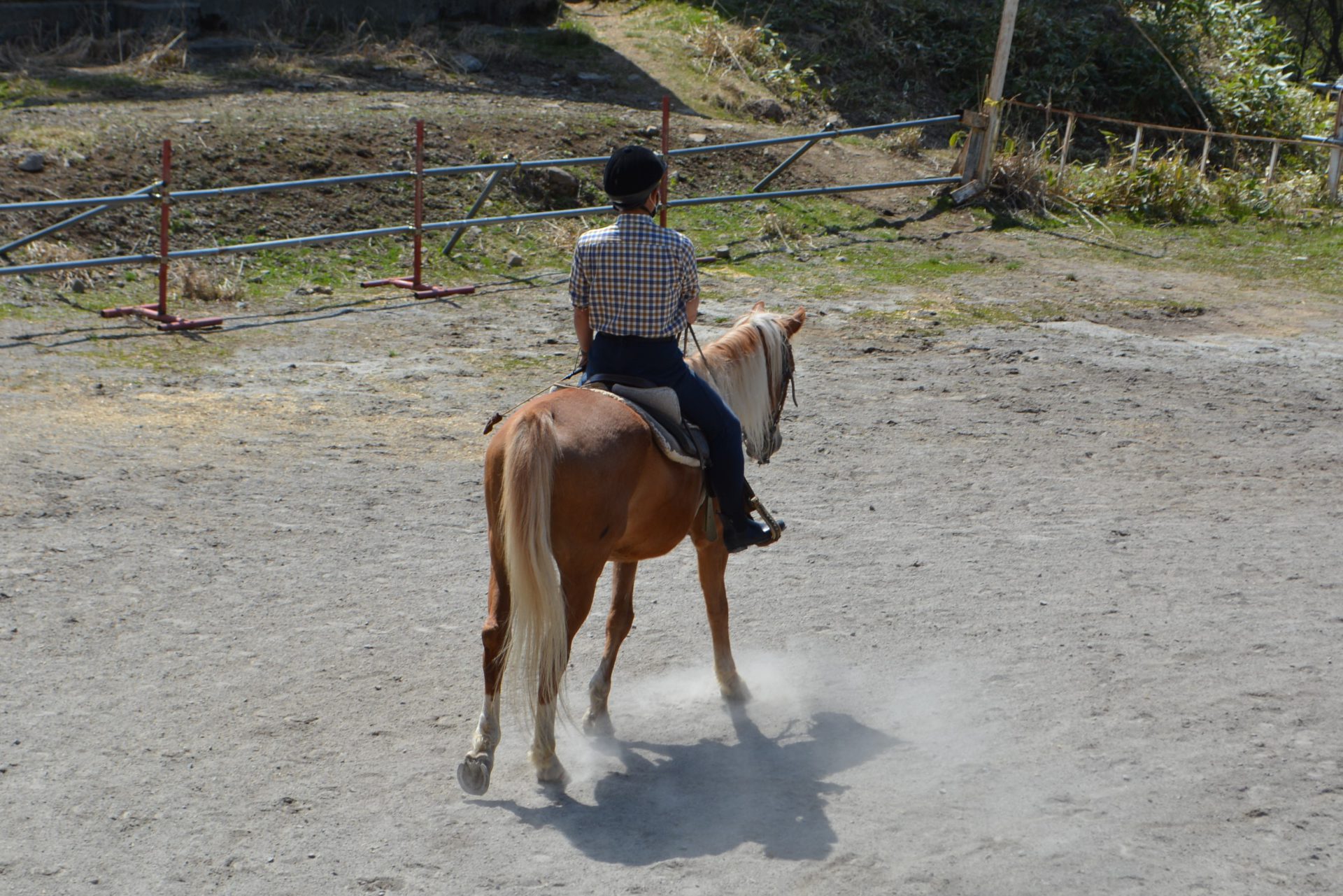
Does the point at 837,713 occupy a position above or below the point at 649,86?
below

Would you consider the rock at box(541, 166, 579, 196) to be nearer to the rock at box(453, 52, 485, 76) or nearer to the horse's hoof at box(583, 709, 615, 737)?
the rock at box(453, 52, 485, 76)

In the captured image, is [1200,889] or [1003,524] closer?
[1200,889]

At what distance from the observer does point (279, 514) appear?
653 cm

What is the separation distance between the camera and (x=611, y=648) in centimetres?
483

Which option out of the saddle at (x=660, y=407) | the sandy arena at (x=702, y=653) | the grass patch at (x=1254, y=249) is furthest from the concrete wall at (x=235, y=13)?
the saddle at (x=660, y=407)

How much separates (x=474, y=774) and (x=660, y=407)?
1.42m

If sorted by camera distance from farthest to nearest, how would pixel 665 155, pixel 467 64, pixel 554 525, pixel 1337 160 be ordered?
pixel 467 64 < pixel 1337 160 < pixel 665 155 < pixel 554 525

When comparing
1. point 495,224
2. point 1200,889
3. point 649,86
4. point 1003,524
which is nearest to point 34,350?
point 495,224

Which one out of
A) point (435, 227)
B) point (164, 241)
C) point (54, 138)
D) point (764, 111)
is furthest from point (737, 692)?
point (764, 111)

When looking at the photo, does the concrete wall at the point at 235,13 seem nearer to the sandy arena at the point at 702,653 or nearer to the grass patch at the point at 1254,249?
the sandy arena at the point at 702,653

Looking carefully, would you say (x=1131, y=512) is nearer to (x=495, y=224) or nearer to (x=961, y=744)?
(x=961, y=744)

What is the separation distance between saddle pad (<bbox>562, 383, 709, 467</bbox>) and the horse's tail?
38cm

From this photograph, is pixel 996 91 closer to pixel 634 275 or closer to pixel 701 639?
pixel 701 639

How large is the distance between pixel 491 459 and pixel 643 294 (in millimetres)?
797
